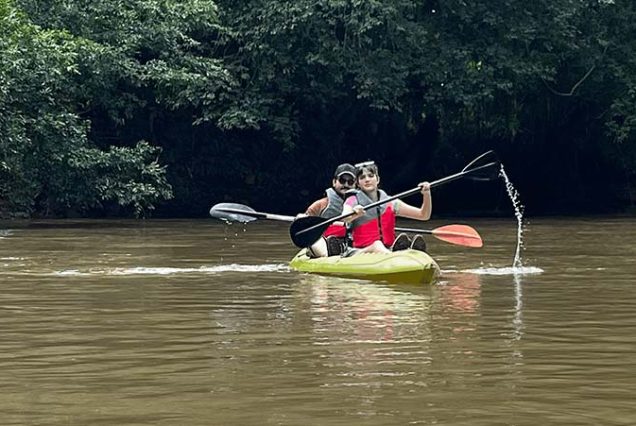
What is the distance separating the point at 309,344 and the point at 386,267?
461 cm

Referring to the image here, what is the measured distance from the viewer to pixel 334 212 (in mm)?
15062

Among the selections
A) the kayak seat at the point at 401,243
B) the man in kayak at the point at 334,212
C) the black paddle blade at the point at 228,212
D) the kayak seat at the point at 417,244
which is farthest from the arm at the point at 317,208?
the black paddle blade at the point at 228,212

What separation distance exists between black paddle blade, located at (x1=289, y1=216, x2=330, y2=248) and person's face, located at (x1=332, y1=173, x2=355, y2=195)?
1.53 feet

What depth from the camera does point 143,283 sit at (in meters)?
13.3

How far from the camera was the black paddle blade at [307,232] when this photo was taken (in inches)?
578

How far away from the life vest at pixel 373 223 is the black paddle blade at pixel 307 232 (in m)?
0.41

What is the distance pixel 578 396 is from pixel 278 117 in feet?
73.6

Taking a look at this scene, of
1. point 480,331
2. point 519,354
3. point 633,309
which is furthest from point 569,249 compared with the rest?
point 519,354

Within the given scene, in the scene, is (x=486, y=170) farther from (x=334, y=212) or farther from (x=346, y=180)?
(x=334, y=212)

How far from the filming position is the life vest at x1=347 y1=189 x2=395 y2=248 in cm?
1425

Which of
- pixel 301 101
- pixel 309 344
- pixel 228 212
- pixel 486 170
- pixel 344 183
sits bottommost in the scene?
pixel 309 344

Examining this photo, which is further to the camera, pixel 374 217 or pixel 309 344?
pixel 374 217

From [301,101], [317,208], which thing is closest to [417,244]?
[317,208]

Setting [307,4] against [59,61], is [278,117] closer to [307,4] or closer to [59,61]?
[307,4]
